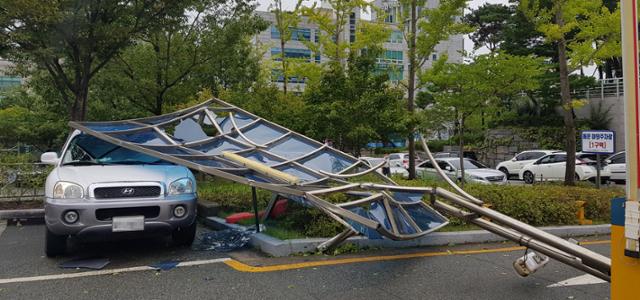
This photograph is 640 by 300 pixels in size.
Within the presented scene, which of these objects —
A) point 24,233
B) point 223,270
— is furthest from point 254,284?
point 24,233

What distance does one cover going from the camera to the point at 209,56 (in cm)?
1373

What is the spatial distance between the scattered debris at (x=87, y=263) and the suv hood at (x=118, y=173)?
0.89 meters

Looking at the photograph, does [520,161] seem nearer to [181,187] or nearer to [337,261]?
[337,261]

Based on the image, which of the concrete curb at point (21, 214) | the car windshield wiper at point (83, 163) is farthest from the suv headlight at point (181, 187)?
the concrete curb at point (21, 214)

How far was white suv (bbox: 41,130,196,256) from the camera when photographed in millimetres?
5301

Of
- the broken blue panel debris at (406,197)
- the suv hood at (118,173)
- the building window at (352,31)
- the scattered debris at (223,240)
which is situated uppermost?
the building window at (352,31)

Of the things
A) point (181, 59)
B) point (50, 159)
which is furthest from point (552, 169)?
point (50, 159)

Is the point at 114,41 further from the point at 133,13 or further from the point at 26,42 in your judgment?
the point at 26,42

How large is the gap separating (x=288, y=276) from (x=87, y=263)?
2362mm

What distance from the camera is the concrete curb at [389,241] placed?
19.4 ft

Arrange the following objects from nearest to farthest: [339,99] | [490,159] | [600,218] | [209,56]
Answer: [600,218], [339,99], [209,56], [490,159]

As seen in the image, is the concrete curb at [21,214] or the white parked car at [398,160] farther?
the white parked car at [398,160]

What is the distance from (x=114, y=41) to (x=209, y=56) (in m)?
3.59

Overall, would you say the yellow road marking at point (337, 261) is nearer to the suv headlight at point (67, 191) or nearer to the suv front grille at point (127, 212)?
the suv front grille at point (127, 212)
